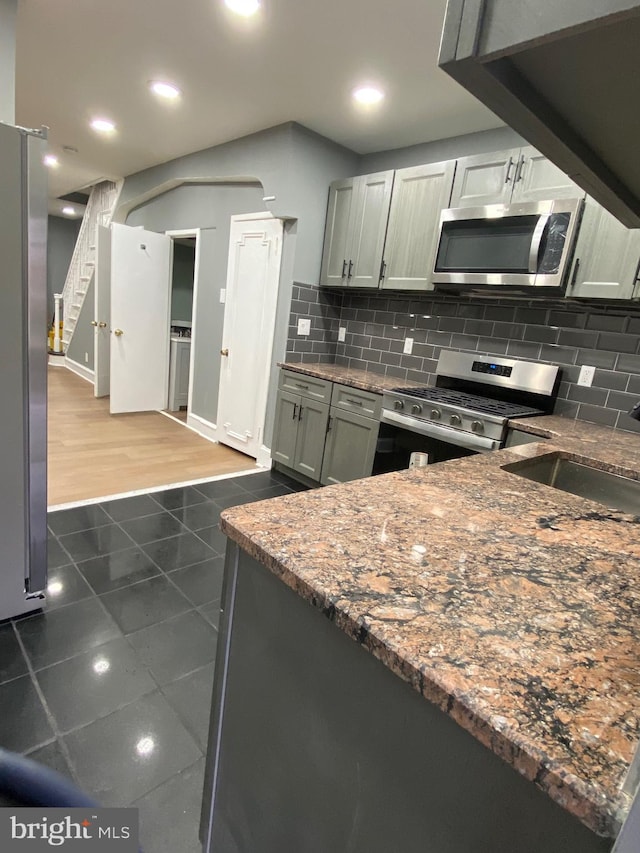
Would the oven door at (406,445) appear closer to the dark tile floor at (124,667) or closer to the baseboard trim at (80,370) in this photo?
the dark tile floor at (124,667)

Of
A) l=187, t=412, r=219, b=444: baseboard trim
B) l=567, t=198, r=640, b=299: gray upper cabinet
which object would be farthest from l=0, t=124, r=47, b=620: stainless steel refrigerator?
l=187, t=412, r=219, b=444: baseboard trim

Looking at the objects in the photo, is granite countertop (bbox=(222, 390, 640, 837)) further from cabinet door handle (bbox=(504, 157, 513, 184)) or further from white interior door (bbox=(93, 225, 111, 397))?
white interior door (bbox=(93, 225, 111, 397))

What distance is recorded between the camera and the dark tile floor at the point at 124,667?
1.22 meters

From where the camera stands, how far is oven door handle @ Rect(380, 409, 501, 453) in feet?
A: 7.50

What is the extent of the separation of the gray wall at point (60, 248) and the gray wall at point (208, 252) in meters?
5.28

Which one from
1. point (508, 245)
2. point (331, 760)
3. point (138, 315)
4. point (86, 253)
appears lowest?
point (331, 760)

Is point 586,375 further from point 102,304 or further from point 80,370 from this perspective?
point 80,370

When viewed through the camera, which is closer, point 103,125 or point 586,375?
point 586,375

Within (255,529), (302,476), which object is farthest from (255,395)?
(255,529)

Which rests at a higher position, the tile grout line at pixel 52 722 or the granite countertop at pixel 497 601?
the granite countertop at pixel 497 601

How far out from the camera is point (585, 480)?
1.74m

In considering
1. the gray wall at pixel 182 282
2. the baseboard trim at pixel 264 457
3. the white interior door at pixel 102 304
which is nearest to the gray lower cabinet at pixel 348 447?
the baseboard trim at pixel 264 457

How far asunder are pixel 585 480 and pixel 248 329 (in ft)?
9.61

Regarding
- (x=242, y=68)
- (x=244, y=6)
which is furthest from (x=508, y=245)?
(x=242, y=68)
